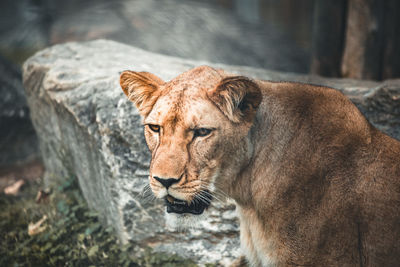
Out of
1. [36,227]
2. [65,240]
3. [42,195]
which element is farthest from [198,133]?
[42,195]

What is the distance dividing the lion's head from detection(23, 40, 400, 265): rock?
116cm

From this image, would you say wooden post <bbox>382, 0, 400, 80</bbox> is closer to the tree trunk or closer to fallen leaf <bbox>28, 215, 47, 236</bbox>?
the tree trunk

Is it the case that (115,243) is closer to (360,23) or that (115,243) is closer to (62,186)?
(62,186)

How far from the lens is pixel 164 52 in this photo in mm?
5766

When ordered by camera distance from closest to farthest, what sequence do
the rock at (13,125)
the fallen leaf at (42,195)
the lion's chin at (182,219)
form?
the lion's chin at (182,219) < the fallen leaf at (42,195) < the rock at (13,125)

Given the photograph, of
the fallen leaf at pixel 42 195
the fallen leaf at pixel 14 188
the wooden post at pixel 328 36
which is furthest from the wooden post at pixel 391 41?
the fallen leaf at pixel 14 188

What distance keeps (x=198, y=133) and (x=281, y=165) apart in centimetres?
55

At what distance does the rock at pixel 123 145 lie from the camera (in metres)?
3.34

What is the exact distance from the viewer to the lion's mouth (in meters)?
2.17

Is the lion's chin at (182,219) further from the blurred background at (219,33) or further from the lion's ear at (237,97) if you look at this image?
the blurred background at (219,33)

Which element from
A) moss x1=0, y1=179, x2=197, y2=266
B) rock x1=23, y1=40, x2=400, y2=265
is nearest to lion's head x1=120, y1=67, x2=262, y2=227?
rock x1=23, y1=40, x2=400, y2=265

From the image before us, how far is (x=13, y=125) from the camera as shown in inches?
244

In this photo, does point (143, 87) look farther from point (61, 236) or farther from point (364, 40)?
point (364, 40)

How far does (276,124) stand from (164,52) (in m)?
3.80
